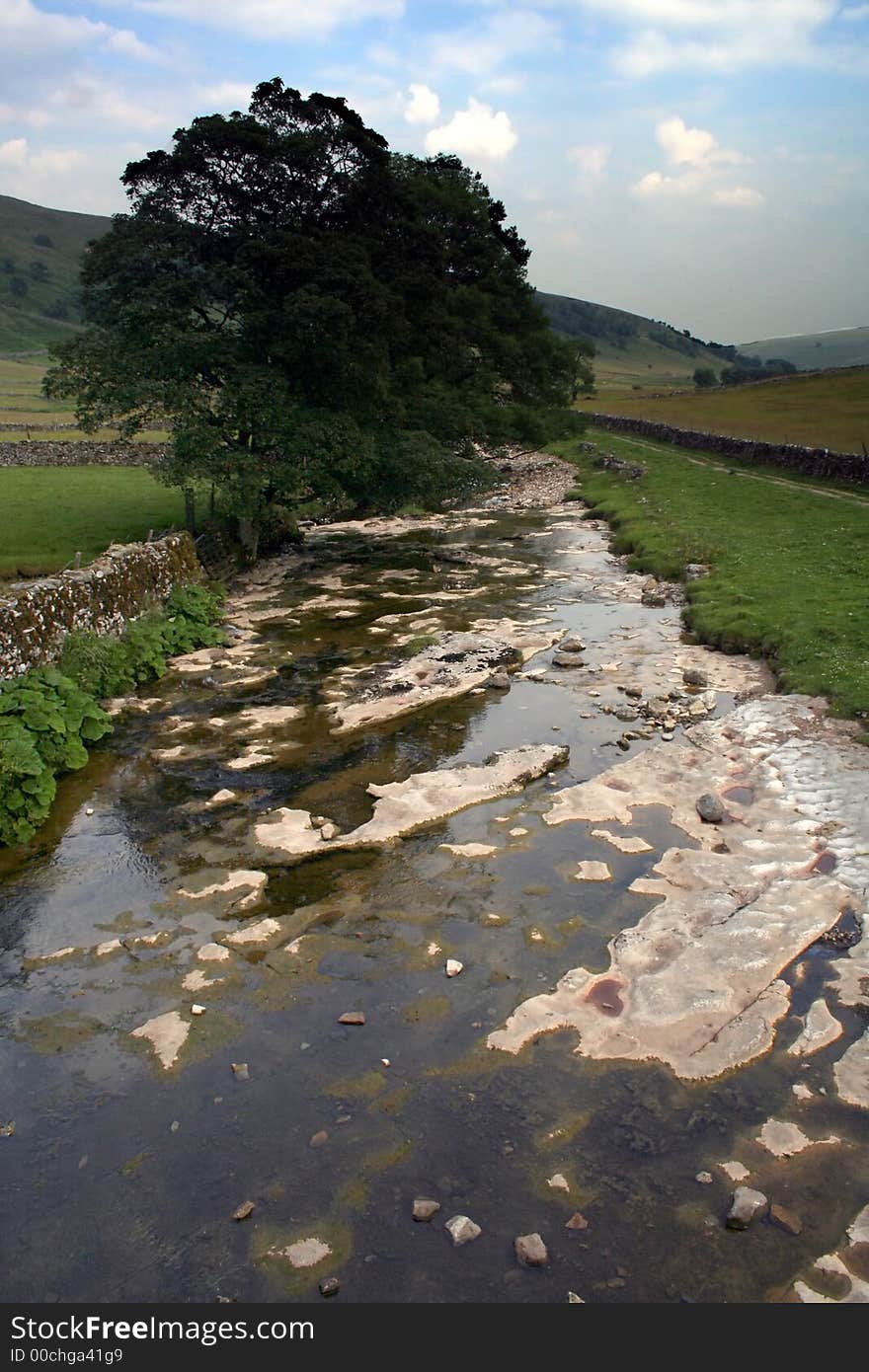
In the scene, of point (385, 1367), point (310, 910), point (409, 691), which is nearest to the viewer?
point (385, 1367)

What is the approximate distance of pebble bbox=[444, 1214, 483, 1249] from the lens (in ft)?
18.7

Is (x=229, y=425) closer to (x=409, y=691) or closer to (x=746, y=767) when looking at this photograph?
(x=409, y=691)

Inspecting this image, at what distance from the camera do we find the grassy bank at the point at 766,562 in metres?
16.1

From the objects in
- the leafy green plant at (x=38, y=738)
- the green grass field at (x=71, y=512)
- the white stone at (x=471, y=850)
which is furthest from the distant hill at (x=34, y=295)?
the white stone at (x=471, y=850)

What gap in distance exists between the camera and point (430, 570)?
90.6 ft

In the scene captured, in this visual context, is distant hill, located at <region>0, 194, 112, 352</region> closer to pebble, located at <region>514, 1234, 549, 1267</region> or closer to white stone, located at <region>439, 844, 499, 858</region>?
white stone, located at <region>439, 844, 499, 858</region>

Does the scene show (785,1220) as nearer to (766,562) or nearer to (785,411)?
(766,562)

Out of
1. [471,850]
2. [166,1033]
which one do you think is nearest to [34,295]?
[471,850]

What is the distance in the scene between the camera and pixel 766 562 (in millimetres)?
23672

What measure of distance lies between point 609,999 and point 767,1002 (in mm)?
1403

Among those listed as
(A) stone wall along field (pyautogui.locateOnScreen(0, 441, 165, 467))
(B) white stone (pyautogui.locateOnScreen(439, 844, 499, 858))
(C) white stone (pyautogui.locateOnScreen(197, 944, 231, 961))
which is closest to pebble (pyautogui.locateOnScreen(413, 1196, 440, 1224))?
(C) white stone (pyautogui.locateOnScreen(197, 944, 231, 961))

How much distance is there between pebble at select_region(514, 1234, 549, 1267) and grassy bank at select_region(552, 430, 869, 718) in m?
10.3

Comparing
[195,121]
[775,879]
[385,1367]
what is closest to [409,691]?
[775,879]

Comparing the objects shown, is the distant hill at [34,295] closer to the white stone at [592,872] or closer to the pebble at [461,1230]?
the white stone at [592,872]
